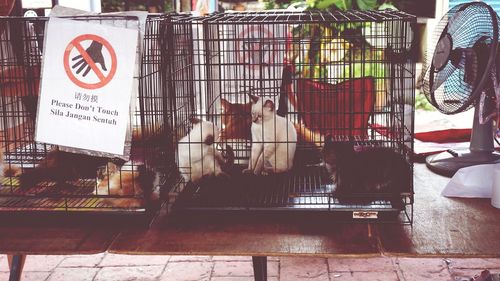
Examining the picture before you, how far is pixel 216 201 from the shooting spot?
6.14ft

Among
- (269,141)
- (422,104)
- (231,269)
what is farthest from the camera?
(422,104)

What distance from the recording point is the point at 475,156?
2369 mm

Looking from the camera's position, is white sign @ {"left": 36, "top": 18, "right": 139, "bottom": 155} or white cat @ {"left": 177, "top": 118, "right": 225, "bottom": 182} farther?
white cat @ {"left": 177, "top": 118, "right": 225, "bottom": 182}

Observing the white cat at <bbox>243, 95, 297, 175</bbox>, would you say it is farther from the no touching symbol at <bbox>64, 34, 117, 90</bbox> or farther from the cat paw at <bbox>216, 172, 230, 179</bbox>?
the no touching symbol at <bbox>64, 34, 117, 90</bbox>

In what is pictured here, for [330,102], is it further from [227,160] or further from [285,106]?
[227,160]

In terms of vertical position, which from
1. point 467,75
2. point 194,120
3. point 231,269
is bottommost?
point 231,269

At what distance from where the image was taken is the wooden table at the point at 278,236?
1.61 metres

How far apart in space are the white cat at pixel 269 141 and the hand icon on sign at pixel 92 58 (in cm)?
69

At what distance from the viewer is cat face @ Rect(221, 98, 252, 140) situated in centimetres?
252

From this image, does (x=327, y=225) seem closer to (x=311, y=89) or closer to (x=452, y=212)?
(x=452, y=212)

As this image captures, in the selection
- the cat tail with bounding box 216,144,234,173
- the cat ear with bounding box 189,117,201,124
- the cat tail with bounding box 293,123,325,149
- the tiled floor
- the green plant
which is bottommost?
the tiled floor

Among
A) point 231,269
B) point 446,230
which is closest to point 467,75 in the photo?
point 446,230

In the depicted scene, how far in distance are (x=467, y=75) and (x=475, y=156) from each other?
37cm

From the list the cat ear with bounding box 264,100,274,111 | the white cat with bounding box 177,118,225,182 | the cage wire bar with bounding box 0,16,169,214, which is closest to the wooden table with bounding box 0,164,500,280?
the cage wire bar with bounding box 0,16,169,214
